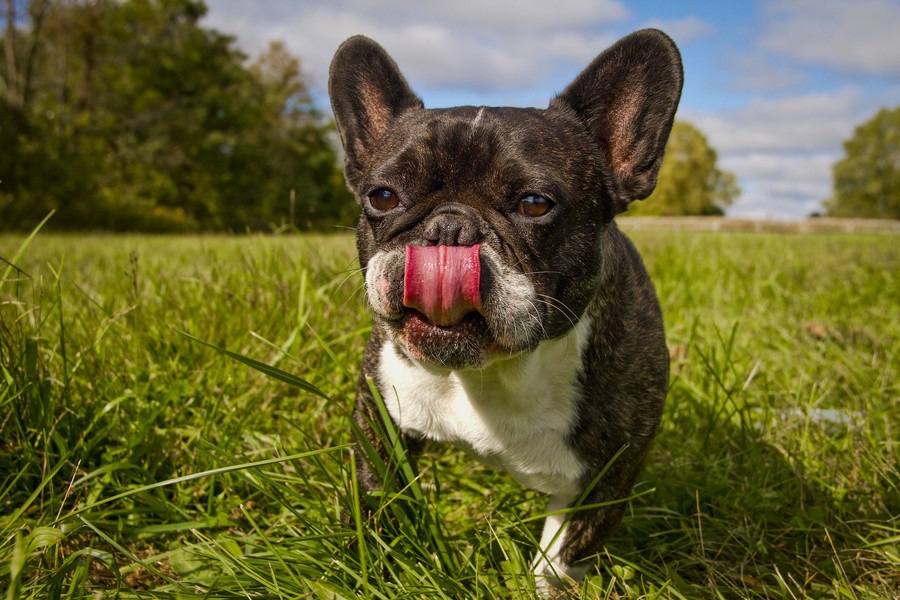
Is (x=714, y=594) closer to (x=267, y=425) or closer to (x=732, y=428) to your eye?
(x=732, y=428)

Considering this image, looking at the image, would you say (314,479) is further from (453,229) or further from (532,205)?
(532,205)

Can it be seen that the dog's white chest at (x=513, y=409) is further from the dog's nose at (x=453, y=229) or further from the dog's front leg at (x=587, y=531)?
the dog's nose at (x=453, y=229)

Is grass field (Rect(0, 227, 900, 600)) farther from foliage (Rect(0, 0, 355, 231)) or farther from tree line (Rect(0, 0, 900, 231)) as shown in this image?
foliage (Rect(0, 0, 355, 231))

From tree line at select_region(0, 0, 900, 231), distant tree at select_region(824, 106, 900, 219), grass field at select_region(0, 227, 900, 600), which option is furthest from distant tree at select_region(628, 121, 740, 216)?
grass field at select_region(0, 227, 900, 600)

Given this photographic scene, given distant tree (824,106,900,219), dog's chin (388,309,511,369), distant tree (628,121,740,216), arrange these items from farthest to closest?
distant tree (824,106,900,219) < distant tree (628,121,740,216) < dog's chin (388,309,511,369)

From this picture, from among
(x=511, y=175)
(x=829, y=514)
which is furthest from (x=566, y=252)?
(x=829, y=514)

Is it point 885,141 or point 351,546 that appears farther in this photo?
point 885,141

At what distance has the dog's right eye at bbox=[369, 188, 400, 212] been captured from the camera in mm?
2387

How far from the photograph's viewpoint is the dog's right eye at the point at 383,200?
2.39 metres

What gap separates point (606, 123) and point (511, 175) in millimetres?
734

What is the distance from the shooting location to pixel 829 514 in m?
2.60

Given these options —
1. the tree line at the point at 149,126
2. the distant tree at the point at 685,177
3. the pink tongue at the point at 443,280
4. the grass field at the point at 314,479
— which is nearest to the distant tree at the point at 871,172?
the distant tree at the point at 685,177

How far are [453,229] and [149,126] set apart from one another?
1371 inches

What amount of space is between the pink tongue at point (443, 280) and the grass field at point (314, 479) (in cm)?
55
